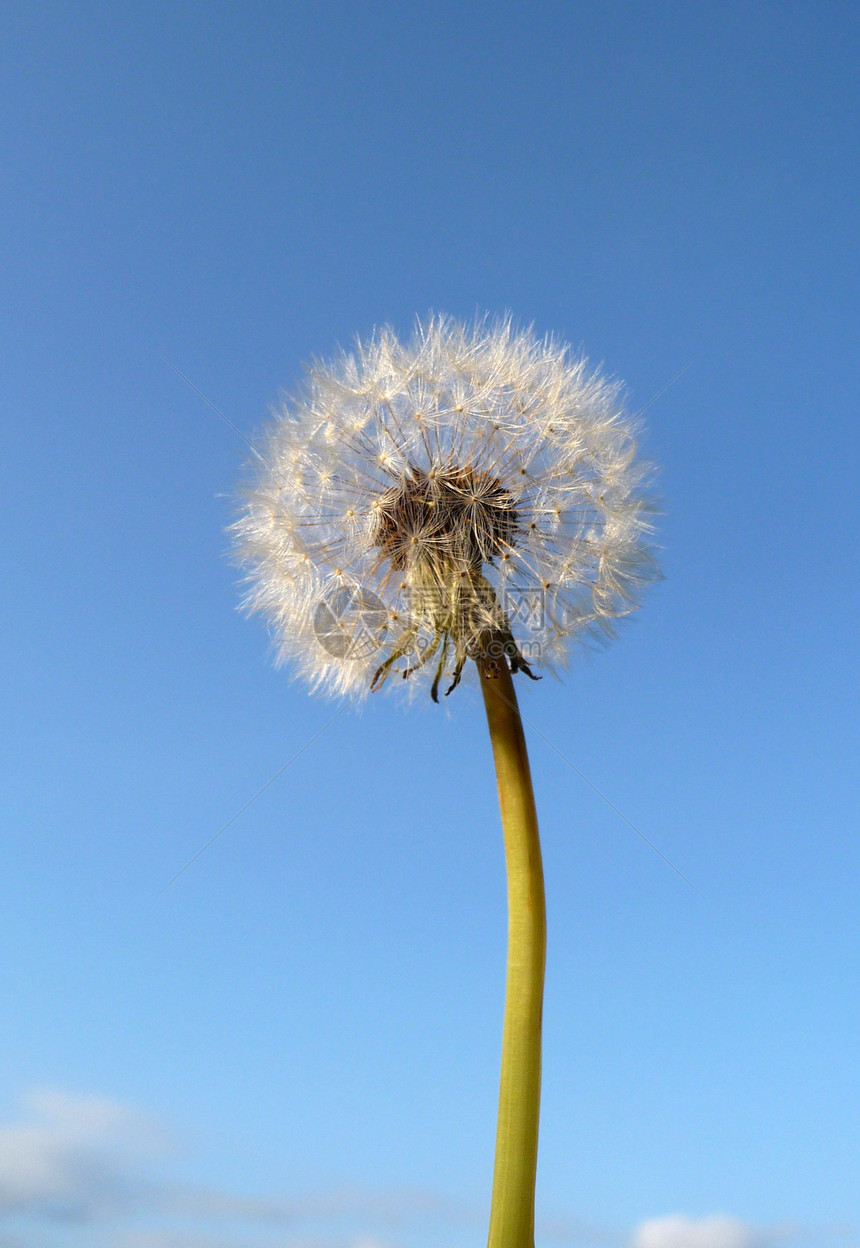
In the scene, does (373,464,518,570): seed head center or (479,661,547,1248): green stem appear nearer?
(479,661,547,1248): green stem

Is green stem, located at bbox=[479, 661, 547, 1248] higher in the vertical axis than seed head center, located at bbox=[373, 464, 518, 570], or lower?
lower

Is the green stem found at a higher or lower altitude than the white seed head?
lower

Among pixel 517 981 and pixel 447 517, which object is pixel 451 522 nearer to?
pixel 447 517

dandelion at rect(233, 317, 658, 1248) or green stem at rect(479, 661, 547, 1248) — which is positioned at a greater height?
dandelion at rect(233, 317, 658, 1248)

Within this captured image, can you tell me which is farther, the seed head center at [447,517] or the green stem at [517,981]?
the seed head center at [447,517]

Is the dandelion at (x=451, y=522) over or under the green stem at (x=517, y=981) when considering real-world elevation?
over

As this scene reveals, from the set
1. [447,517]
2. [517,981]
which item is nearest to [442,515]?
[447,517]
